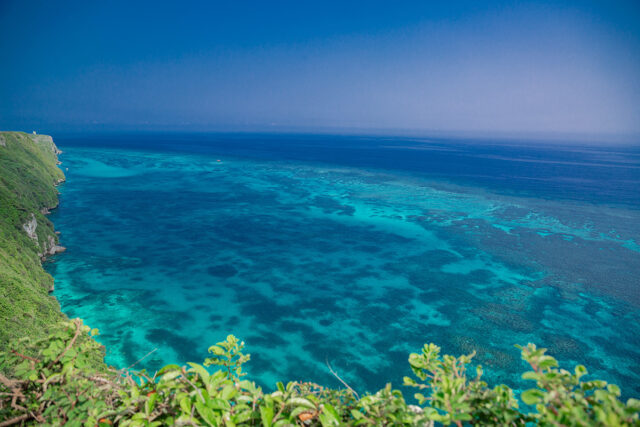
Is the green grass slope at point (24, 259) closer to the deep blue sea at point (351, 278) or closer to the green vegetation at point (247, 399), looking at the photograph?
the green vegetation at point (247, 399)

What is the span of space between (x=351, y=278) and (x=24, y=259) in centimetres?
1787

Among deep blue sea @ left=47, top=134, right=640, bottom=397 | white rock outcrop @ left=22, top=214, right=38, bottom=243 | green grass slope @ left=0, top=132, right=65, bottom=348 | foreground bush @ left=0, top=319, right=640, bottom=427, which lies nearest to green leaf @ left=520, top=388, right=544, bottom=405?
foreground bush @ left=0, top=319, right=640, bottom=427

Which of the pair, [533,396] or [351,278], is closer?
[533,396]

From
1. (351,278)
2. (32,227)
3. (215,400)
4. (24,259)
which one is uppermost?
(215,400)

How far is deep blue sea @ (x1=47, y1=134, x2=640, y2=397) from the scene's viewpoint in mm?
14312

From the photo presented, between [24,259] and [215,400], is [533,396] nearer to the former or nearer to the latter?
[215,400]

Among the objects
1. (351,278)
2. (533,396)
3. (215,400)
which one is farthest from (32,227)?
(533,396)

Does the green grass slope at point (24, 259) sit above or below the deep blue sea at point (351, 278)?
above

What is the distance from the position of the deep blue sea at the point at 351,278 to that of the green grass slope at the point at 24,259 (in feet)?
5.09

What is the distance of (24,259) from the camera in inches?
646

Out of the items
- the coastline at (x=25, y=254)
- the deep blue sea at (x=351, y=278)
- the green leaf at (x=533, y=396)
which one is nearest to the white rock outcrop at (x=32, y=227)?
the coastline at (x=25, y=254)

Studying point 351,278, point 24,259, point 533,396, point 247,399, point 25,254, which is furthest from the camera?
point 351,278

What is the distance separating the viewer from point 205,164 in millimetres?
71312

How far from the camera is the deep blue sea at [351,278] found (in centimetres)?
1431
